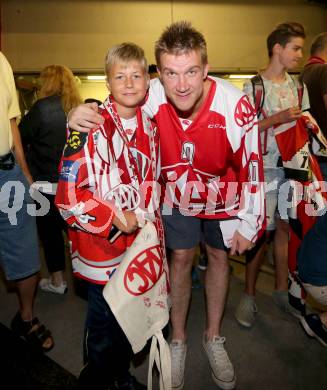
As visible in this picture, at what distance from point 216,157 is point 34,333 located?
146 centimetres

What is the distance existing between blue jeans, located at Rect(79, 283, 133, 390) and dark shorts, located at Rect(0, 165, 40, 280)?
0.59 metres

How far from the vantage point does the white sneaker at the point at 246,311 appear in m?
2.10

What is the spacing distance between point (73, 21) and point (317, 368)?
518 centimetres

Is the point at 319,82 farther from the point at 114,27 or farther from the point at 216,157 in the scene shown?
the point at 114,27

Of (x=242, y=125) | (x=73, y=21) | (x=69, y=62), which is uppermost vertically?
(x=73, y=21)

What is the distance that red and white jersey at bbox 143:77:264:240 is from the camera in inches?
57.1

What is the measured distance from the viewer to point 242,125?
1.43 metres

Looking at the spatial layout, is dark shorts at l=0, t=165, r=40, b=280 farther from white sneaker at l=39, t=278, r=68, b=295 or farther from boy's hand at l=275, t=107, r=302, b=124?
boy's hand at l=275, t=107, r=302, b=124

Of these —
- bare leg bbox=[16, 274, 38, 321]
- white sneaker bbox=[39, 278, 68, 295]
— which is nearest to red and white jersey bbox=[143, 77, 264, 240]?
bare leg bbox=[16, 274, 38, 321]

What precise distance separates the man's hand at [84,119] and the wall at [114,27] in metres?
4.18

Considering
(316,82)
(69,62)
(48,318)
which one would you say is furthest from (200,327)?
(69,62)

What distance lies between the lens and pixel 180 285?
174 centimetres

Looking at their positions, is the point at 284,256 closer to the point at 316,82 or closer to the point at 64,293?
the point at 316,82

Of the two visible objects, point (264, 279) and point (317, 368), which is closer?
point (317, 368)
